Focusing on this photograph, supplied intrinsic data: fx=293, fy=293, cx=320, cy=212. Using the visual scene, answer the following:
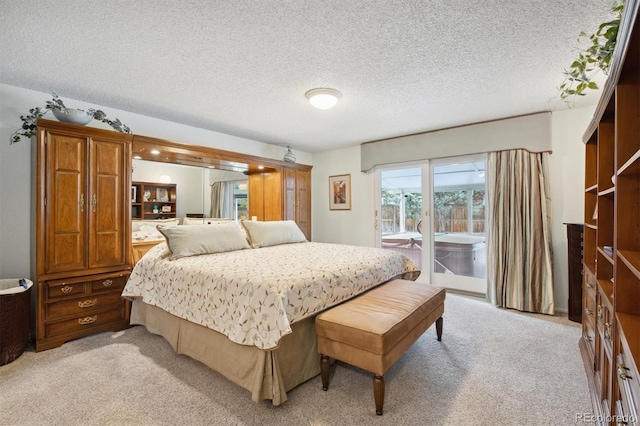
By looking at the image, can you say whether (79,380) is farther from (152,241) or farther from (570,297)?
(570,297)

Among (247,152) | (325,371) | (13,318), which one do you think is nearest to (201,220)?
(247,152)

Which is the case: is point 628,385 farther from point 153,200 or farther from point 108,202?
point 153,200

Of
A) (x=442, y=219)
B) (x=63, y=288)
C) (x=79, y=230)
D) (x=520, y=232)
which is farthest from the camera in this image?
(x=442, y=219)

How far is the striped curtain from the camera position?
3.35 meters

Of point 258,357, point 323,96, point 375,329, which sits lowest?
point 258,357

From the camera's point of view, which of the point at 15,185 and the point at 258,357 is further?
the point at 15,185

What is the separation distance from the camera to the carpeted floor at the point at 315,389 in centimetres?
167

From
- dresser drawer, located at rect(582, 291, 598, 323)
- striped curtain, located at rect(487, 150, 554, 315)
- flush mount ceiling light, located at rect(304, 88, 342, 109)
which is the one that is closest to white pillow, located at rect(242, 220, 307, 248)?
flush mount ceiling light, located at rect(304, 88, 342, 109)

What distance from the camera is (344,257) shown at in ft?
9.00

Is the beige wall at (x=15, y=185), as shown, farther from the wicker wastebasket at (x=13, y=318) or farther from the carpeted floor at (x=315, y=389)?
the carpeted floor at (x=315, y=389)

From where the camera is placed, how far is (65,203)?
259 cm

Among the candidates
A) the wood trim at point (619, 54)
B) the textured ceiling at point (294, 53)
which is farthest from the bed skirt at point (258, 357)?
the wood trim at point (619, 54)

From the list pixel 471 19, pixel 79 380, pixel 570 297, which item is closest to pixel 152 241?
pixel 79 380

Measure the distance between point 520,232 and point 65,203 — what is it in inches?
186
